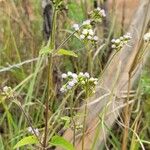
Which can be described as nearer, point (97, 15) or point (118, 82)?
point (97, 15)

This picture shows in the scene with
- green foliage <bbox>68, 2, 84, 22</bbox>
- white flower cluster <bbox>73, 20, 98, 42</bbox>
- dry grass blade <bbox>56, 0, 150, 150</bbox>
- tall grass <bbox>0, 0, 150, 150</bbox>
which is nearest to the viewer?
white flower cluster <bbox>73, 20, 98, 42</bbox>

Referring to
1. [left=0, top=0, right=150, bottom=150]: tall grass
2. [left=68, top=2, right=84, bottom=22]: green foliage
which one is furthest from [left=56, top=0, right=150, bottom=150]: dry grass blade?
[left=68, top=2, right=84, bottom=22]: green foliage

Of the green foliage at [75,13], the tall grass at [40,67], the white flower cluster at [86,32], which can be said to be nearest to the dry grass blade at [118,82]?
the tall grass at [40,67]

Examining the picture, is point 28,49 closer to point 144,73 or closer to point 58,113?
point 144,73

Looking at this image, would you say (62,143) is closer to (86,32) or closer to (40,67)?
(86,32)

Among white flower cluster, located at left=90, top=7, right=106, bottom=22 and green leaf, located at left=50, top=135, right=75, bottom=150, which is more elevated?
white flower cluster, located at left=90, top=7, right=106, bottom=22

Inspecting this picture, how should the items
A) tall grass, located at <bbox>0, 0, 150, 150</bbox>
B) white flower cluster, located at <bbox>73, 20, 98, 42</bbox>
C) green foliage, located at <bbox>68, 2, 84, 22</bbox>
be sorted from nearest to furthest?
white flower cluster, located at <bbox>73, 20, 98, 42</bbox>, tall grass, located at <bbox>0, 0, 150, 150</bbox>, green foliage, located at <bbox>68, 2, 84, 22</bbox>

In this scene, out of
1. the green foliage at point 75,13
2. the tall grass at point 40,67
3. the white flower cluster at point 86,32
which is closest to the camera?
the white flower cluster at point 86,32

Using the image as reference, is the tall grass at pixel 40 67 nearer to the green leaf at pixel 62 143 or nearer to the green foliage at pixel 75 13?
the green foliage at pixel 75 13

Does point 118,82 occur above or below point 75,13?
below

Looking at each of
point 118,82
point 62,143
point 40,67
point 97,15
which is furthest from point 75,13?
point 62,143

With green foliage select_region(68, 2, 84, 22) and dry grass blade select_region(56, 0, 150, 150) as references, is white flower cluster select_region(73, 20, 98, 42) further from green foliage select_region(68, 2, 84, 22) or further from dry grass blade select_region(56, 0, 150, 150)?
green foliage select_region(68, 2, 84, 22)
